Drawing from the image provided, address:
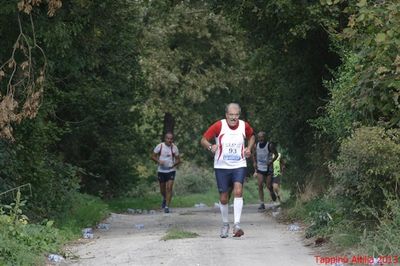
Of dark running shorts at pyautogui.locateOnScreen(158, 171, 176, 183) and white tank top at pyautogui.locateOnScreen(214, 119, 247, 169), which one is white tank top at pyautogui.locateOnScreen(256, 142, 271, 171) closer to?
dark running shorts at pyautogui.locateOnScreen(158, 171, 176, 183)

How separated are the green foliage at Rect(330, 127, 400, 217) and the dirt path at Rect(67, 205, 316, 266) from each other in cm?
98

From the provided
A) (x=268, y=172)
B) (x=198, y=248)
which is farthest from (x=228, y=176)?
(x=268, y=172)

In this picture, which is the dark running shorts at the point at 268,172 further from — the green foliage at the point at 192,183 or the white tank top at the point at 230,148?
the green foliage at the point at 192,183

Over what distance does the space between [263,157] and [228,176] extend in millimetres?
8768

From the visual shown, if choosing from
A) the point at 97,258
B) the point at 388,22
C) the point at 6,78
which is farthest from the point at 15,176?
the point at 388,22

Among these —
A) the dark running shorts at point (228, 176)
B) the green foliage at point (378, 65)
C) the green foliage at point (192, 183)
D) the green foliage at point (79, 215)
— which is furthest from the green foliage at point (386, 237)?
the green foliage at point (192, 183)

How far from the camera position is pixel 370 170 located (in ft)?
30.0

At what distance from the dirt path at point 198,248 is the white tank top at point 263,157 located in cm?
622

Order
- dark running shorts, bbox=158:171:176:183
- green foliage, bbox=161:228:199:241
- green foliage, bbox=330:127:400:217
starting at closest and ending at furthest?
1. green foliage, bbox=330:127:400:217
2. green foliage, bbox=161:228:199:241
3. dark running shorts, bbox=158:171:176:183

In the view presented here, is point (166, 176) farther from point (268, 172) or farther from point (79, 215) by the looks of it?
point (79, 215)

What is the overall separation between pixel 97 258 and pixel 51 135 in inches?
212

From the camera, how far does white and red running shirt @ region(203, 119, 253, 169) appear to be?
12.0 meters

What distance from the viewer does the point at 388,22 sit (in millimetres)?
9805

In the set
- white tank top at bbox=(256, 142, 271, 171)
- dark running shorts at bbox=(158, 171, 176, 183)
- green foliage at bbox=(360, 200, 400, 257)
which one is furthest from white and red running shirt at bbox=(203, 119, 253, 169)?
white tank top at bbox=(256, 142, 271, 171)
